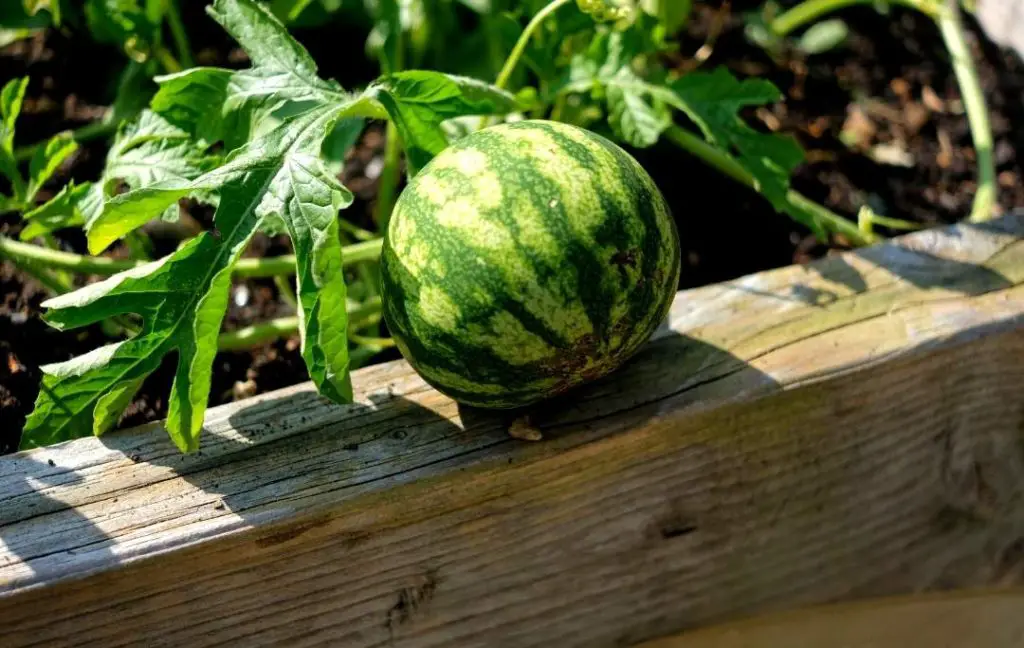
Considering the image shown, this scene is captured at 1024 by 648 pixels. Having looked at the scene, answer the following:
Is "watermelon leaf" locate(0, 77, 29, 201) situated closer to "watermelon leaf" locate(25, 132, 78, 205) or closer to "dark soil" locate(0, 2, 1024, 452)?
"watermelon leaf" locate(25, 132, 78, 205)

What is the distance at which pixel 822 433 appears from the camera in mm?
1962

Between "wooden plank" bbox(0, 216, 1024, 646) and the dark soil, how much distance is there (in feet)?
1.75

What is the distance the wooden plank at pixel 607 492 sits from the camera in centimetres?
158

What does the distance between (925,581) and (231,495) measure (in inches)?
59.7

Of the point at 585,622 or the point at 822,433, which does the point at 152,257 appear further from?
the point at 822,433

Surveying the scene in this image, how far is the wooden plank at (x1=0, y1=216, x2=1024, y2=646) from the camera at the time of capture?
1579 mm

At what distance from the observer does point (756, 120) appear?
2934mm


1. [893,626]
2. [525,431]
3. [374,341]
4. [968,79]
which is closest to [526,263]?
[525,431]

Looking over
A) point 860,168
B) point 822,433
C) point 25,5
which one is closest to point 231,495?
point 822,433

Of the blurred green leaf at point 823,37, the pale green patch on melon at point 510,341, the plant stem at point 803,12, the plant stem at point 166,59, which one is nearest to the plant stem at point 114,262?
the pale green patch on melon at point 510,341

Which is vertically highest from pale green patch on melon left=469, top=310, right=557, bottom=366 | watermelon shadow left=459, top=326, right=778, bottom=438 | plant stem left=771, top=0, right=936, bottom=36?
plant stem left=771, top=0, right=936, bottom=36

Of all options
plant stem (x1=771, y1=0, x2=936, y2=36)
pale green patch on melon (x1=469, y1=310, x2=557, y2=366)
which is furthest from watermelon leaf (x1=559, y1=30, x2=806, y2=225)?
plant stem (x1=771, y1=0, x2=936, y2=36)

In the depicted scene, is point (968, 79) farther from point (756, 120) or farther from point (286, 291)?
point (286, 291)

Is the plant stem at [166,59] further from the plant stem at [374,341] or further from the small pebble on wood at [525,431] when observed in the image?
the small pebble on wood at [525,431]
